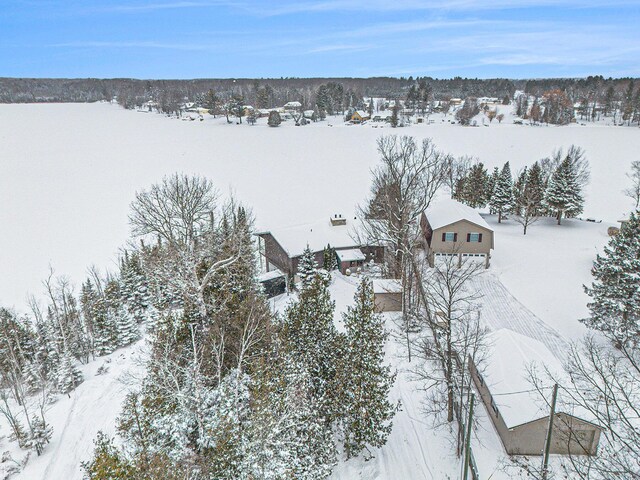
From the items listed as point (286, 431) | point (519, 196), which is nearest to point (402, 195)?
point (286, 431)

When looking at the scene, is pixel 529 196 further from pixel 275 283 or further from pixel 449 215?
pixel 275 283

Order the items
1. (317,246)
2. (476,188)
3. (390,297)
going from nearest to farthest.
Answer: (390,297), (317,246), (476,188)

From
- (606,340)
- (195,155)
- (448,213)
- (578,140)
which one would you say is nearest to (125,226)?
(195,155)

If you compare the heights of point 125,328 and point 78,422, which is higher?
point 78,422

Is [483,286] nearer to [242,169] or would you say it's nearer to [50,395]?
[50,395]

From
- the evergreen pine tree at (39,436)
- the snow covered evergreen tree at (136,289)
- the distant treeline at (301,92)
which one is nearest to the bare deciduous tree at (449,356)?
the evergreen pine tree at (39,436)

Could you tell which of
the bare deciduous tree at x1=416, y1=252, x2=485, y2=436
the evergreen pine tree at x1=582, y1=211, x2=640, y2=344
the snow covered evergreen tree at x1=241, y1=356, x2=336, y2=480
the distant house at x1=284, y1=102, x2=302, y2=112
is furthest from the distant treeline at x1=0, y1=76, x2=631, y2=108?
the snow covered evergreen tree at x1=241, y1=356, x2=336, y2=480
